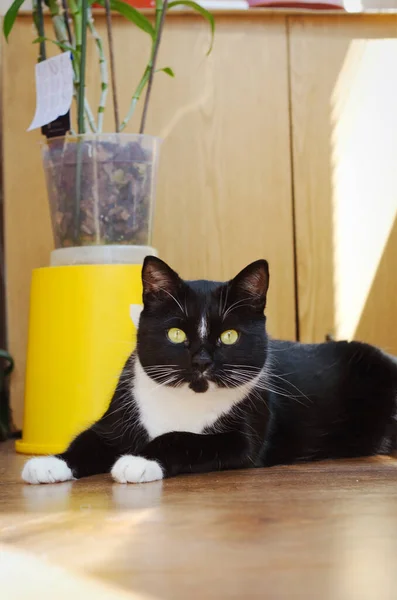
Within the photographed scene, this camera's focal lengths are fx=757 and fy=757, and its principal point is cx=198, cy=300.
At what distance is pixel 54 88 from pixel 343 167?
0.85m

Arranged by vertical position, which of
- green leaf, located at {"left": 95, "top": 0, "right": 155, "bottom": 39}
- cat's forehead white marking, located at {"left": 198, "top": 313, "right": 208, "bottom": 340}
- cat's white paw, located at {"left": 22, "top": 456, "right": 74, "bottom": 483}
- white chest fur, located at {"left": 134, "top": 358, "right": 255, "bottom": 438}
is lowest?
cat's white paw, located at {"left": 22, "top": 456, "right": 74, "bottom": 483}

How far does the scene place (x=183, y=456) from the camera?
1.25m

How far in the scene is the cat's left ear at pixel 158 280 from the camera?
1293 millimetres

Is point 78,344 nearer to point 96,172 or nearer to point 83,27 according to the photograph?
point 96,172

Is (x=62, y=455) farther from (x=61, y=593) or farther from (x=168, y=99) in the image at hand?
(x=168, y=99)

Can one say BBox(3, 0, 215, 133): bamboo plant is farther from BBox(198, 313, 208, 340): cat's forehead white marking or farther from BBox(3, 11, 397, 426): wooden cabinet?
BBox(198, 313, 208, 340): cat's forehead white marking

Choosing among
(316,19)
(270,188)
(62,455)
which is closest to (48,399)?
(62,455)

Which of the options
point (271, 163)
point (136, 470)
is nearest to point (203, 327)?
point (136, 470)

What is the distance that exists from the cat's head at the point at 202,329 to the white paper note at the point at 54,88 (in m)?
0.55

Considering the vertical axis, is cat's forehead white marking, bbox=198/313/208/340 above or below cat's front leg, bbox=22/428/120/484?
above

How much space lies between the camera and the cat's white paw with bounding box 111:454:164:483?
120 cm

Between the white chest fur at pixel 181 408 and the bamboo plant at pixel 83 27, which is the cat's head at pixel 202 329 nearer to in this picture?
the white chest fur at pixel 181 408

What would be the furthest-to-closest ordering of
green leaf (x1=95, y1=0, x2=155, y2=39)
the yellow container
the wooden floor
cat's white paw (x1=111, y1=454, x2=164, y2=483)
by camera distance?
green leaf (x1=95, y1=0, x2=155, y2=39) → the yellow container → cat's white paw (x1=111, y1=454, x2=164, y2=483) → the wooden floor

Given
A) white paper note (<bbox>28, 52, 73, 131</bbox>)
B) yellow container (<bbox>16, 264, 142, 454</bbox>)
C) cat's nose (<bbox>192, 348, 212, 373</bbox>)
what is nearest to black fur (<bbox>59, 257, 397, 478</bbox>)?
cat's nose (<bbox>192, 348, 212, 373</bbox>)
